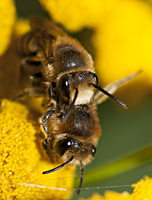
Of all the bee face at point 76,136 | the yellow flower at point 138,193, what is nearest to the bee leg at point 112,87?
the bee face at point 76,136

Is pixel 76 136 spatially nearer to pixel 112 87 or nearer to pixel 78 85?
pixel 78 85

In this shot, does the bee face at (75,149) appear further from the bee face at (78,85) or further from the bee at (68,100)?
the bee face at (78,85)

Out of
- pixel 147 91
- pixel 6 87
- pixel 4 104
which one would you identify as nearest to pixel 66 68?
pixel 4 104

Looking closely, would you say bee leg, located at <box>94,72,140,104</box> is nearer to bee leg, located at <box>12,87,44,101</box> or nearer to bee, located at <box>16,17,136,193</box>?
bee, located at <box>16,17,136,193</box>

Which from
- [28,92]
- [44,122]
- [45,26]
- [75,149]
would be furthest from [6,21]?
[75,149]

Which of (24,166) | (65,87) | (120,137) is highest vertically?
(65,87)

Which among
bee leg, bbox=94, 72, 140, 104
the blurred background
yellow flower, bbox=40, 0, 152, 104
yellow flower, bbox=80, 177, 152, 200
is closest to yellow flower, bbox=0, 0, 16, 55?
the blurred background
